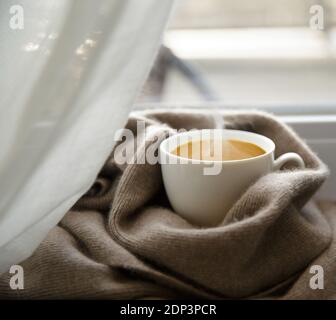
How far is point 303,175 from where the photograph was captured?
1.82ft

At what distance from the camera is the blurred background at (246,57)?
803mm

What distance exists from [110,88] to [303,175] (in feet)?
0.72

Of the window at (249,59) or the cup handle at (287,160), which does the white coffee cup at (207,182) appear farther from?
the window at (249,59)

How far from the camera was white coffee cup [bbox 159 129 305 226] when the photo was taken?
54 cm

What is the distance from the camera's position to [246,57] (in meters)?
0.86

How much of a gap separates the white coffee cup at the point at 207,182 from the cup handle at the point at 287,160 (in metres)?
0.02

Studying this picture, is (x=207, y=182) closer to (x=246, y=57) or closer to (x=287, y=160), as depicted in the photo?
(x=287, y=160)

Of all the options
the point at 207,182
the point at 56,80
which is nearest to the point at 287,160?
the point at 207,182

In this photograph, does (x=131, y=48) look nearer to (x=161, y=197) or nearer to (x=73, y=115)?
(x=73, y=115)

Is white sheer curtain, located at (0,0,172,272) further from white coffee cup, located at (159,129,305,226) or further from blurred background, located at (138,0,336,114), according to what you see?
blurred background, located at (138,0,336,114)

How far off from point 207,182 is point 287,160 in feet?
0.37

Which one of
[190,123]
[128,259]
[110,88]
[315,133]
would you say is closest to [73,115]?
[110,88]

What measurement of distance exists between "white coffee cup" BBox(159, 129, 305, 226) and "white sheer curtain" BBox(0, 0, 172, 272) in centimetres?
11
